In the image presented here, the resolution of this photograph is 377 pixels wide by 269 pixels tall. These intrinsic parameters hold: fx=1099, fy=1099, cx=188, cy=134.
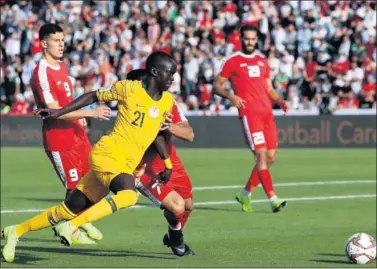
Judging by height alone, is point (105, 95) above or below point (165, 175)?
above

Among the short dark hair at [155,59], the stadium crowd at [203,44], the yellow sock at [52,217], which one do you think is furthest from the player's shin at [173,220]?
the stadium crowd at [203,44]

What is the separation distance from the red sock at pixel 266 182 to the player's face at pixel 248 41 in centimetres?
176

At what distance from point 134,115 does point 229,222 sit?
487 centimetres

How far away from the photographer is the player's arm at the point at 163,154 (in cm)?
1065

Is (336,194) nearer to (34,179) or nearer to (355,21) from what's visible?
(34,179)

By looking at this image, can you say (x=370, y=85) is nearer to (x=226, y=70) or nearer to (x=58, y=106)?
(x=226, y=70)

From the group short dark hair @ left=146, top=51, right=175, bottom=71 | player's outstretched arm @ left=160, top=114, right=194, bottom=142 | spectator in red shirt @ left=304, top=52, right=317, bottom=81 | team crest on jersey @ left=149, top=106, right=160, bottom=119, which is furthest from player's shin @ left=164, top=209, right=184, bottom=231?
spectator in red shirt @ left=304, top=52, right=317, bottom=81

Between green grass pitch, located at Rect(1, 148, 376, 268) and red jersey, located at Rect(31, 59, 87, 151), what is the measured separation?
1160mm

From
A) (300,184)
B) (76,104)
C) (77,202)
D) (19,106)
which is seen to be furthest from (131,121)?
(19,106)

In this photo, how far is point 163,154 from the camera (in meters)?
10.7

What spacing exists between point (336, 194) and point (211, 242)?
6.54m

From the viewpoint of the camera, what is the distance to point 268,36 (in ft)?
110

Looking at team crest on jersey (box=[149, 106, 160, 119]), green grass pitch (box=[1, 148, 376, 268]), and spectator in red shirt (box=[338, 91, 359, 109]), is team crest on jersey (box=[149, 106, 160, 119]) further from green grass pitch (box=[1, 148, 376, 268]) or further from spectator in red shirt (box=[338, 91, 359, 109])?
spectator in red shirt (box=[338, 91, 359, 109])

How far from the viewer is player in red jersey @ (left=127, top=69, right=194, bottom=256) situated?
34.9ft
